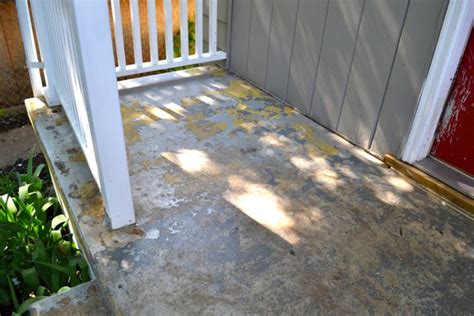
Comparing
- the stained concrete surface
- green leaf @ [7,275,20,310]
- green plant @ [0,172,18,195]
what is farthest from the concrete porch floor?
the stained concrete surface

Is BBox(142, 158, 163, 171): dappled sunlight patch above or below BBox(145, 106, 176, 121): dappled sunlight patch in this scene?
below

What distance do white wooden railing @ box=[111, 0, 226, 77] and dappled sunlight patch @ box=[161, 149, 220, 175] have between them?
0.96 meters

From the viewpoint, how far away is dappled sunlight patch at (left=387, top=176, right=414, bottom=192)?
1797mm

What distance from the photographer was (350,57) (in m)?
2.03

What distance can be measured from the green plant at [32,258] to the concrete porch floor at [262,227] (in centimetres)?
25

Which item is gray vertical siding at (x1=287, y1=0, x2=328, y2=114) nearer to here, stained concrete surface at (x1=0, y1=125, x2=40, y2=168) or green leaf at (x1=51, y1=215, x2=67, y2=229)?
green leaf at (x1=51, y1=215, x2=67, y2=229)

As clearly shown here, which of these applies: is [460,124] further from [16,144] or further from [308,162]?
[16,144]

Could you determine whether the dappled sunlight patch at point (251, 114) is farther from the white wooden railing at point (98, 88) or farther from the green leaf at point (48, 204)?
the green leaf at point (48, 204)

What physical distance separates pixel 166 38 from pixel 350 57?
128 centimetres

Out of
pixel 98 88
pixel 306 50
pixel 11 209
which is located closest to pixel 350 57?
pixel 306 50

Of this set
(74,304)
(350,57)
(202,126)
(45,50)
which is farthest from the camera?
(202,126)

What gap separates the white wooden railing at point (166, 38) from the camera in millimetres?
2502

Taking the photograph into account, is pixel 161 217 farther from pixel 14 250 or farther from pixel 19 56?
pixel 19 56

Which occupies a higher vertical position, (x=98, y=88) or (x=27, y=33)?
(x=98, y=88)
